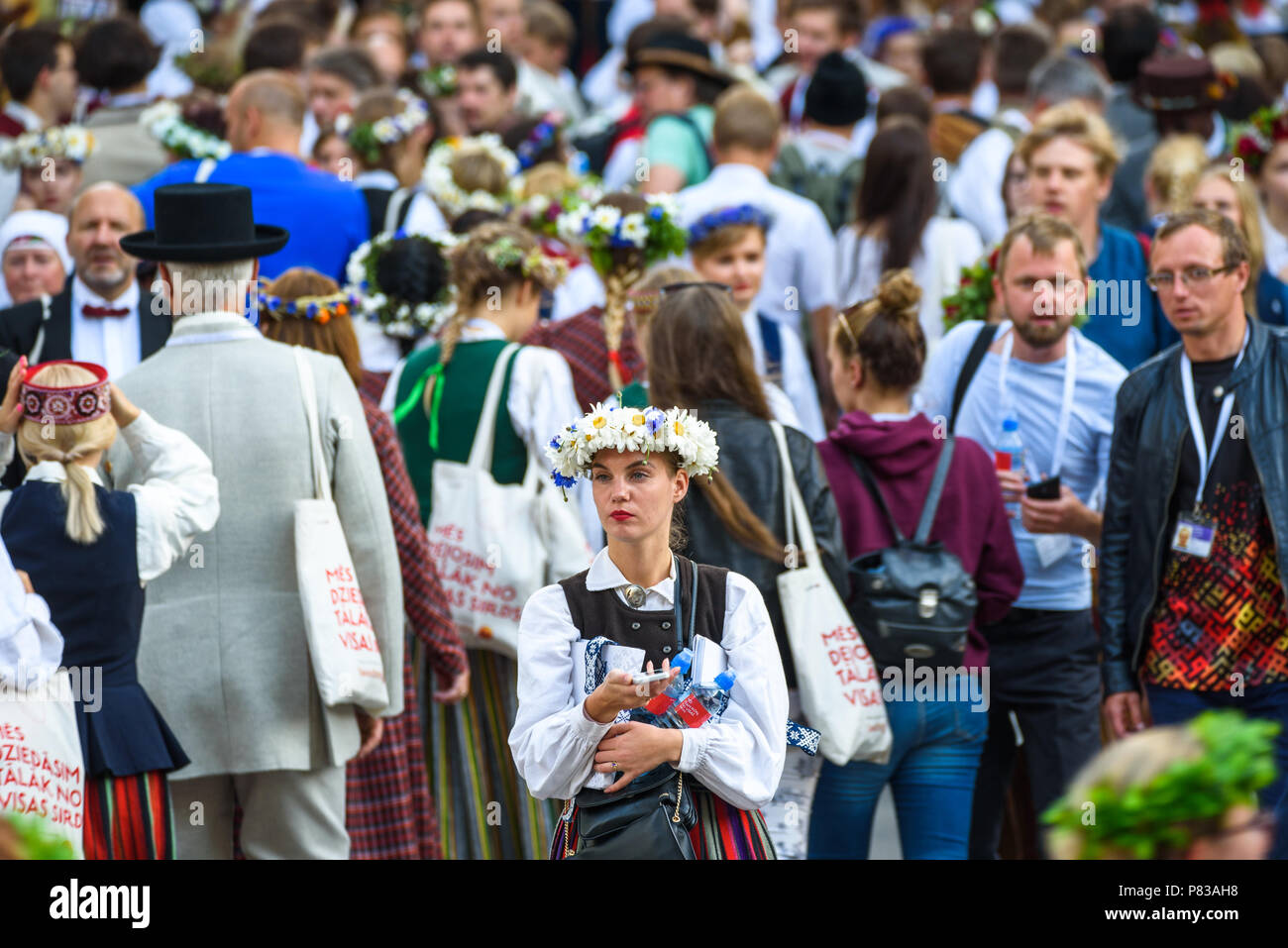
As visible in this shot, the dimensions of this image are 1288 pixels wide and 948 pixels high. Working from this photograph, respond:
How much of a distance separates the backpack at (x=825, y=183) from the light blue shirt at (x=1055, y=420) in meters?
3.11

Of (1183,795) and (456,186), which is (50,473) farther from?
(456,186)

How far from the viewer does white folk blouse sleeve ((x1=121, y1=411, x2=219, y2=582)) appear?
4.51m

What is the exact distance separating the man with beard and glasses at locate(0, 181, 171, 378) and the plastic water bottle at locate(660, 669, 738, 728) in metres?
3.33

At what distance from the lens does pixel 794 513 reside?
5113mm

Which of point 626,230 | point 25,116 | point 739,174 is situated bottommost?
point 626,230

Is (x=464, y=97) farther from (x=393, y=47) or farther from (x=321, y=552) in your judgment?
(x=321, y=552)

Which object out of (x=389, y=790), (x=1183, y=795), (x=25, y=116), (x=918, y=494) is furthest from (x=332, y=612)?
(x=25, y=116)

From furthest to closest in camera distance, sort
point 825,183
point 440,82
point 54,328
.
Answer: point 440,82, point 825,183, point 54,328

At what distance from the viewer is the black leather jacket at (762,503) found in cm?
509

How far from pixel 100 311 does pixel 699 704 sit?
3575 millimetres

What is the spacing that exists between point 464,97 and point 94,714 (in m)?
6.66

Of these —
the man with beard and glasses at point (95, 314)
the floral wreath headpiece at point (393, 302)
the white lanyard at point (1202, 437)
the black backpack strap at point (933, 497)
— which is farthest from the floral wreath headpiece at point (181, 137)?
the white lanyard at point (1202, 437)

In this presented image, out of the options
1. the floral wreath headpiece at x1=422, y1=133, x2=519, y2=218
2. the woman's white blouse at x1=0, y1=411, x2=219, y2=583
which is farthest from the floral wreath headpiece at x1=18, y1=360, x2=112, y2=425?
the floral wreath headpiece at x1=422, y1=133, x2=519, y2=218
